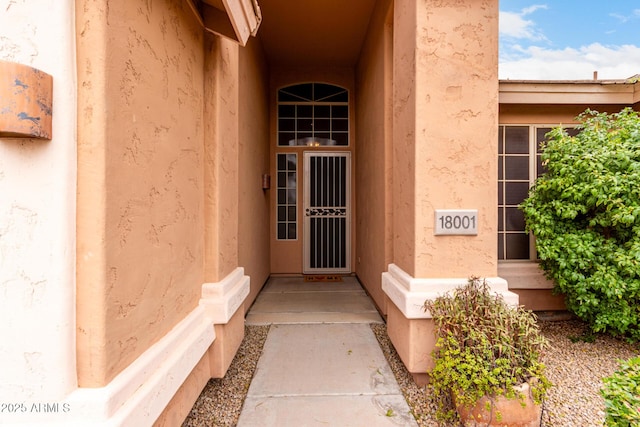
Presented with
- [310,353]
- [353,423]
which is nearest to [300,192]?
[310,353]

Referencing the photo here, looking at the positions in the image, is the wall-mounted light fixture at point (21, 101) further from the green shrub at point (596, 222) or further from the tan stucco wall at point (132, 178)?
the green shrub at point (596, 222)

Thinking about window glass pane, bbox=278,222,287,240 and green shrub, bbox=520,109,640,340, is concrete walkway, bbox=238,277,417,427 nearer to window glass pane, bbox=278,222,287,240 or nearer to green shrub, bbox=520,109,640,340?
window glass pane, bbox=278,222,287,240

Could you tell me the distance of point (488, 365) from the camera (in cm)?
197

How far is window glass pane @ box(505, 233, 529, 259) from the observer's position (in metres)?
3.94

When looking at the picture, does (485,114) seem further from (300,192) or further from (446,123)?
(300,192)

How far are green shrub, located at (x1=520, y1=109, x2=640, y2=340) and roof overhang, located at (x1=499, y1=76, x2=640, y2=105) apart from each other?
551 mm

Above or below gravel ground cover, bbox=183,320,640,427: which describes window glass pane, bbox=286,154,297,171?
above

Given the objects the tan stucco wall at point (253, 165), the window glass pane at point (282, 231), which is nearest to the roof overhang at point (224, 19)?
the tan stucco wall at point (253, 165)

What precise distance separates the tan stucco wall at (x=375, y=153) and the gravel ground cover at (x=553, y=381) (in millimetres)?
1065

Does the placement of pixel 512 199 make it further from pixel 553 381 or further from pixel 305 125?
pixel 305 125

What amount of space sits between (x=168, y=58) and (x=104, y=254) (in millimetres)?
1275

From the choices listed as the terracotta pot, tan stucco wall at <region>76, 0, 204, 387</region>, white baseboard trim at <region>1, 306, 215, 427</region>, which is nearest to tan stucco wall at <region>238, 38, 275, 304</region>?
tan stucco wall at <region>76, 0, 204, 387</region>

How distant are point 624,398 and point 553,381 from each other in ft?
5.16

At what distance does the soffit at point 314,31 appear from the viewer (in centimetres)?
429
